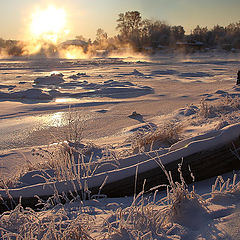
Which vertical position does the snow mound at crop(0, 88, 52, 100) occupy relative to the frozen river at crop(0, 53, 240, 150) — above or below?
above

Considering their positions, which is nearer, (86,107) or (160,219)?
(160,219)

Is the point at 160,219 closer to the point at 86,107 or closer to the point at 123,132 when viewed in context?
the point at 123,132

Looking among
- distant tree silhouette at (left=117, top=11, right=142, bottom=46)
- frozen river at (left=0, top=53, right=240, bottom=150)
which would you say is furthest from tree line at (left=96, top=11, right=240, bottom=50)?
frozen river at (left=0, top=53, right=240, bottom=150)

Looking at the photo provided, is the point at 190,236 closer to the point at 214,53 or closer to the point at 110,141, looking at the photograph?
the point at 110,141

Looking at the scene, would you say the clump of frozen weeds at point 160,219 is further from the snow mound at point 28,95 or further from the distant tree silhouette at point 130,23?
the distant tree silhouette at point 130,23

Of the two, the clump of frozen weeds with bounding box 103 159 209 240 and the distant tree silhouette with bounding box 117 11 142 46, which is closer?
the clump of frozen weeds with bounding box 103 159 209 240

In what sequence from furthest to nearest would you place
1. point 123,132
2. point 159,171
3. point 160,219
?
point 123,132, point 159,171, point 160,219

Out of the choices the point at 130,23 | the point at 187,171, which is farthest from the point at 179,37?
the point at 187,171

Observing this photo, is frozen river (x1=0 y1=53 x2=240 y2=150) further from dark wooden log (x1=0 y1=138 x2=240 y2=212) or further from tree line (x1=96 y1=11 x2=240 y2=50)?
tree line (x1=96 y1=11 x2=240 y2=50)

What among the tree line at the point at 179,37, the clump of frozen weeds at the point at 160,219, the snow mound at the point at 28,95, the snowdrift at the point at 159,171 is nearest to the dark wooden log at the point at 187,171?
the snowdrift at the point at 159,171

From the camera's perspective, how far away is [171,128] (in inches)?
160

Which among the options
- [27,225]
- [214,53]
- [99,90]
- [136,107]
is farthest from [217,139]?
[214,53]

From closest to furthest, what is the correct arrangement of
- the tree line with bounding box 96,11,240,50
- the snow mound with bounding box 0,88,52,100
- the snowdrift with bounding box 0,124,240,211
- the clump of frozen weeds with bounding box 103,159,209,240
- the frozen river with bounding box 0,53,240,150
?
1. the clump of frozen weeds with bounding box 103,159,209,240
2. the snowdrift with bounding box 0,124,240,211
3. the frozen river with bounding box 0,53,240,150
4. the snow mound with bounding box 0,88,52,100
5. the tree line with bounding box 96,11,240,50

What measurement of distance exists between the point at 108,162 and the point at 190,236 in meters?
1.31
